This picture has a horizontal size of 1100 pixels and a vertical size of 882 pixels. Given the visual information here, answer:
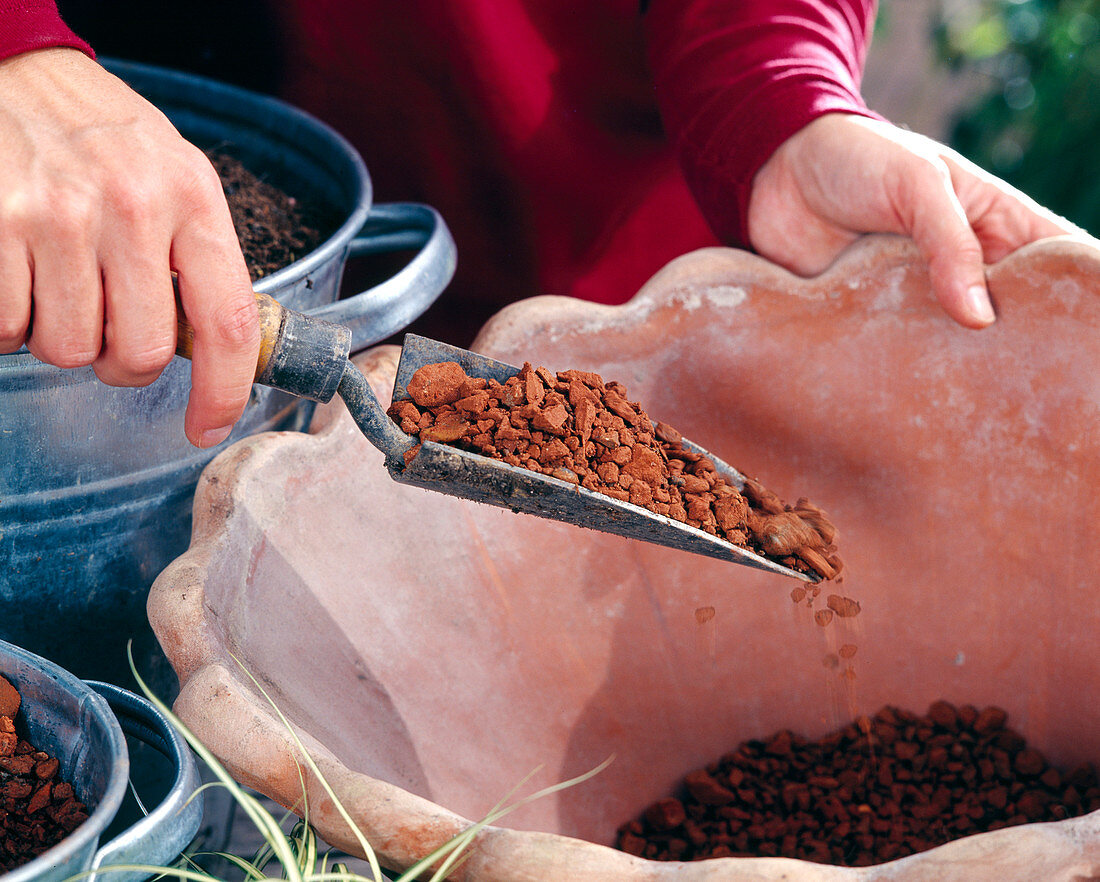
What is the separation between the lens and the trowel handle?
69 centimetres

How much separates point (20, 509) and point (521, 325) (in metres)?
0.52

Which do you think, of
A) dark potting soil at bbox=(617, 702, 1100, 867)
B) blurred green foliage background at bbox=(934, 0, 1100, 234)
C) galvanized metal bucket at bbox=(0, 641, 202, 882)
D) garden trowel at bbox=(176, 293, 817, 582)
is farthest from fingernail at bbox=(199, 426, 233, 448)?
blurred green foliage background at bbox=(934, 0, 1100, 234)

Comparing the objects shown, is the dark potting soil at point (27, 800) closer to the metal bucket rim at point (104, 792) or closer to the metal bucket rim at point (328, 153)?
the metal bucket rim at point (104, 792)

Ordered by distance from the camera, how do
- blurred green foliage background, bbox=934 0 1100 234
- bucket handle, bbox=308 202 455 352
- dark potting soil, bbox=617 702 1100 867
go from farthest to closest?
blurred green foliage background, bbox=934 0 1100 234 < dark potting soil, bbox=617 702 1100 867 < bucket handle, bbox=308 202 455 352

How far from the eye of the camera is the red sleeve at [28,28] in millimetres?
625

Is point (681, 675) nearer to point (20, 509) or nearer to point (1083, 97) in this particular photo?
point (20, 509)

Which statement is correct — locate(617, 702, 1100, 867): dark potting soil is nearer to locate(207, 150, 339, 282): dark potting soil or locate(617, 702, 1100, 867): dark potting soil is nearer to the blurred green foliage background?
locate(207, 150, 339, 282): dark potting soil

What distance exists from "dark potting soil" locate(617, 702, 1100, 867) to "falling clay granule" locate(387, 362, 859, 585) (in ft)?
0.97

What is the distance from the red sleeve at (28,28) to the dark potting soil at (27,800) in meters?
A: 0.43

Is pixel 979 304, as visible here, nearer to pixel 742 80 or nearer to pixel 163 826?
pixel 742 80

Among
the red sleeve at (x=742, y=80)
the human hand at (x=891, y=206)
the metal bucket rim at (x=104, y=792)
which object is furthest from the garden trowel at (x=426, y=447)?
the red sleeve at (x=742, y=80)

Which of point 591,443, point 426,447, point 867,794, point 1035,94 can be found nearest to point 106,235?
point 426,447

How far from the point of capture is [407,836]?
60cm

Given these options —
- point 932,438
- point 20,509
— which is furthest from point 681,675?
point 20,509
